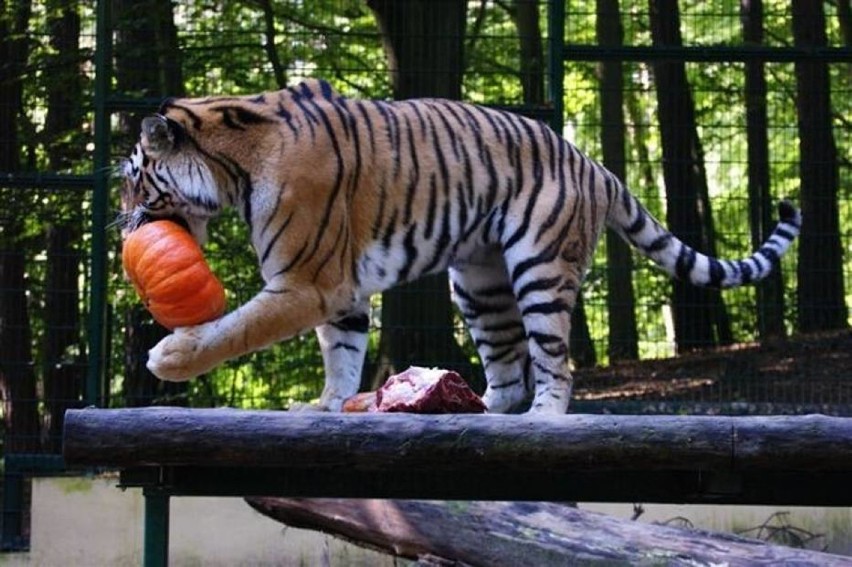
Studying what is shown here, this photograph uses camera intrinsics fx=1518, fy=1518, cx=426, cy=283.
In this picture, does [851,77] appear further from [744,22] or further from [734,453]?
[734,453]

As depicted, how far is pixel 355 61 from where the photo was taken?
10.2m

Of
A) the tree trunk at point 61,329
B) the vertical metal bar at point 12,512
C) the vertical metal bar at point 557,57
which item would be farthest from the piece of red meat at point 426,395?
the tree trunk at point 61,329

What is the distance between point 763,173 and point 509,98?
1808mm

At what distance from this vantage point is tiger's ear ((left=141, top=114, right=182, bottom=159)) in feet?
19.3

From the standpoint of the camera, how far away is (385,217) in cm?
622

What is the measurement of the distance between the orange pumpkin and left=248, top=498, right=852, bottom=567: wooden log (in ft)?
4.61

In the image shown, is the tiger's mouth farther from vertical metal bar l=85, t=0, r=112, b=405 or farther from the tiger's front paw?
vertical metal bar l=85, t=0, r=112, b=405

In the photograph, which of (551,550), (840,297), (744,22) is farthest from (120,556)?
(744,22)

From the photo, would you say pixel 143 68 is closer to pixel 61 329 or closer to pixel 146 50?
pixel 146 50

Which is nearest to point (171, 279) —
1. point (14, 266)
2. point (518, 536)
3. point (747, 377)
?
point (518, 536)

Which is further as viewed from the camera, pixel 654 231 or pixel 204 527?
pixel 204 527

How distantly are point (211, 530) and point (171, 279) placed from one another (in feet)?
9.66

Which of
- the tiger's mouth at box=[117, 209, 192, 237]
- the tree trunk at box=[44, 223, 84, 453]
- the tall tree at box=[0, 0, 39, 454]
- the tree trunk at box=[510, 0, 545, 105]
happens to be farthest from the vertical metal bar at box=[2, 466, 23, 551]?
the tree trunk at box=[510, 0, 545, 105]

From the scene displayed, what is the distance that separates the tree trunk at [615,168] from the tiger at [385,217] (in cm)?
214
